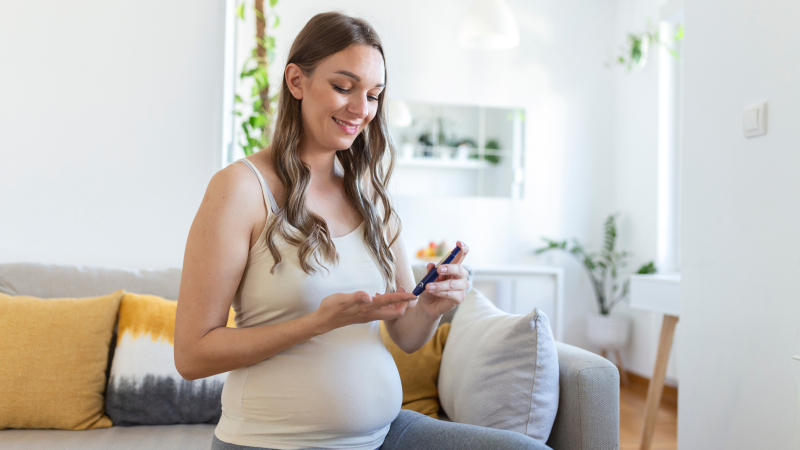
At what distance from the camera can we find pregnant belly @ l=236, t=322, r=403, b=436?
3.17ft

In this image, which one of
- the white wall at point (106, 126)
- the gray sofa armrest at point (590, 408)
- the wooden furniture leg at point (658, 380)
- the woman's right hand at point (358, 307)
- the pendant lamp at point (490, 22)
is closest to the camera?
the woman's right hand at point (358, 307)

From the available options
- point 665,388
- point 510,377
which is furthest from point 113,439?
point 665,388

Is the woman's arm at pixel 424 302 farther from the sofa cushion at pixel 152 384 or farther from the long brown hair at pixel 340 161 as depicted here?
the sofa cushion at pixel 152 384

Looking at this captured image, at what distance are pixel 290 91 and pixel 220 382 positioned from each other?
91 centimetres

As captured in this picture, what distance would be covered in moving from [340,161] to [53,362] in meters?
0.99

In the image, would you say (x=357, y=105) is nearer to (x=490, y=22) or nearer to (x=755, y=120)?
(x=755, y=120)

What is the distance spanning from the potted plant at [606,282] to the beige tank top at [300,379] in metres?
3.18

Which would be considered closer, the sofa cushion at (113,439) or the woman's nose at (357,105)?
the woman's nose at (357,105)

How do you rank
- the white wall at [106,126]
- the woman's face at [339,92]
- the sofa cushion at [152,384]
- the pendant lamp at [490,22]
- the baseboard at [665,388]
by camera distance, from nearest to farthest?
the woman's face at [339,92] < the sofa cushion at [152,384] < the white wall at [106,126] < the pendant lamp at [490,22] < the baseboard at [665,388]

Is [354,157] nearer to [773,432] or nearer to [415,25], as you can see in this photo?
[773,432]

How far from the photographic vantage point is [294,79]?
112 centimetres

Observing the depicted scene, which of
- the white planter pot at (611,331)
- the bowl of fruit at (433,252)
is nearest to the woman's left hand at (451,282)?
the bowl of fruit at (433,252)

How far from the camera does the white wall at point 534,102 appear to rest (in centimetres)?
418

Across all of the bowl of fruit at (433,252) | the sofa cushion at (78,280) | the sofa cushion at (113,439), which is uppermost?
the bowl of fruit at (433,252)
